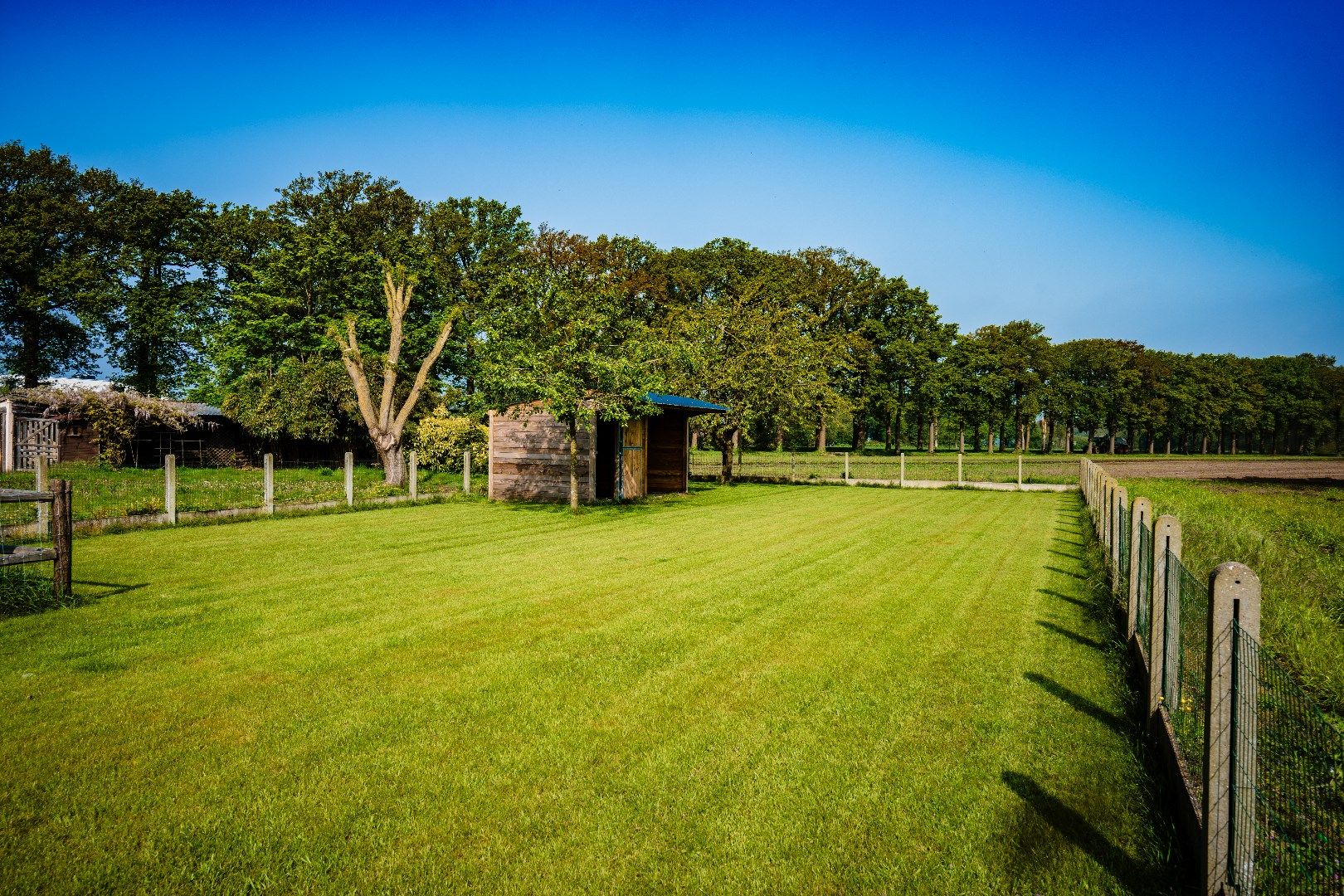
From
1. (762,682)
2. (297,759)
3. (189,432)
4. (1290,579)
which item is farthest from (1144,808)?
(189,432)

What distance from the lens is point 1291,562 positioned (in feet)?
25.4

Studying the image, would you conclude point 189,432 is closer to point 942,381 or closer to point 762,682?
point 762,682

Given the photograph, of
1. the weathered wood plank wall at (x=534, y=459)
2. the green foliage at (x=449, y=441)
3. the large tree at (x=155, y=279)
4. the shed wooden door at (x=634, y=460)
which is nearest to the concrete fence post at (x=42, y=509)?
the weathered wood plank wall at (x=534, y=459)

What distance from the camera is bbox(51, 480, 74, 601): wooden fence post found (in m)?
6.55

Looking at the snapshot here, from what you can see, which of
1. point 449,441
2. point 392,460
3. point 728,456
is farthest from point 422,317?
point 728,456

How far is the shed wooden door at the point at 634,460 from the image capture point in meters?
18.5

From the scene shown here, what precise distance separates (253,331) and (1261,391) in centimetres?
9952

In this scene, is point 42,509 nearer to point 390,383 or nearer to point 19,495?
point 19,495

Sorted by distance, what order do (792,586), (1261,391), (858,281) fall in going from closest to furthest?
(792,586)
(858,281)
(1261,391)

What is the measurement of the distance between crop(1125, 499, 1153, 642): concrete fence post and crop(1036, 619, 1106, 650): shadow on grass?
0.74 ft

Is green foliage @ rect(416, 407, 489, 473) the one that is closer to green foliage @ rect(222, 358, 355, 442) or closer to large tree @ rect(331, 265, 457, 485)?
large tree @ rect(331, 265, 457, 485)

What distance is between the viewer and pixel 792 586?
302 inches

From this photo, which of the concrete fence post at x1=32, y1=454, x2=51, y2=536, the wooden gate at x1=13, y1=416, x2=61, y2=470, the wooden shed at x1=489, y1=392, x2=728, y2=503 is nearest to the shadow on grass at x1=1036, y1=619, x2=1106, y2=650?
the wooden shed at x1=489, y1=392, x2=728, y2=503

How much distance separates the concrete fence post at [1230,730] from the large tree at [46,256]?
143ft
